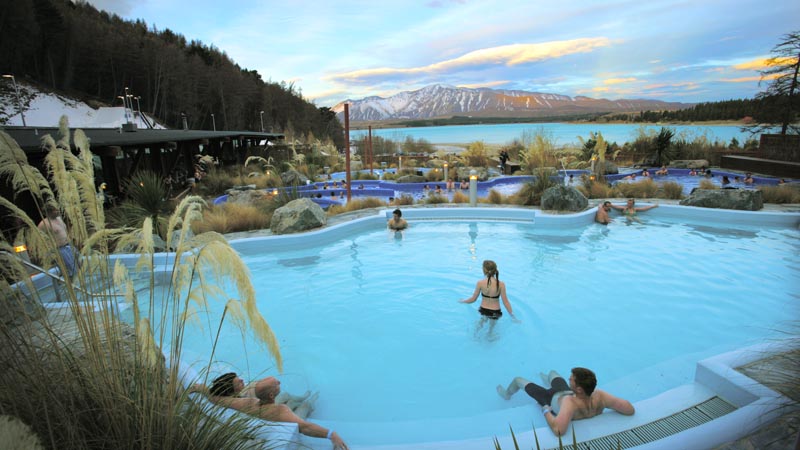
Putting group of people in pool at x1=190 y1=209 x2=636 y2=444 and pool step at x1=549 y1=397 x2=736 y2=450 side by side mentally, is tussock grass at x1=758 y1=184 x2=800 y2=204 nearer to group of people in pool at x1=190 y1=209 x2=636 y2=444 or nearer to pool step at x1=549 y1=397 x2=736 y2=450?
pool step at x1=549 y1=397 x2=736 y2=450

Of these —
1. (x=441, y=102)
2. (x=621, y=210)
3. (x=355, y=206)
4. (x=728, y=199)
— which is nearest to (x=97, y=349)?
(x=355, y=206)

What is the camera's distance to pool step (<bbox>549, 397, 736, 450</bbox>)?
7.78 feet

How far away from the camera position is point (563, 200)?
349 inches

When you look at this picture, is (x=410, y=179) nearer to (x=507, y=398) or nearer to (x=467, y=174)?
(x=467, y=174)

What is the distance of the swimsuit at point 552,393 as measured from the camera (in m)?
3.06

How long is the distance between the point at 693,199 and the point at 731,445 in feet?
27.2

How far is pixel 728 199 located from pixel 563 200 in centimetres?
327

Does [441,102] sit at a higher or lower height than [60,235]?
higher

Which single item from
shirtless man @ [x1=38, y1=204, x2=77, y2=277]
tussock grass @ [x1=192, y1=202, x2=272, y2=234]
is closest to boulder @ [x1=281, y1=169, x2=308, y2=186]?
tussock grass @ [x1=192, y1=202, x2=272, y2=234]

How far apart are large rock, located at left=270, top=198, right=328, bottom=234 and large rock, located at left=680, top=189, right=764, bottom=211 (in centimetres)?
808

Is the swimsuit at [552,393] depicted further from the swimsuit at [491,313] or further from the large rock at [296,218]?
the large rock at [296,218]

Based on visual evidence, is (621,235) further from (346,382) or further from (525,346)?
(346,382)

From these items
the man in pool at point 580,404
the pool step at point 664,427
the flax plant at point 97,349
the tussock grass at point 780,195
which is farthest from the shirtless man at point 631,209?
the flax plant at point 97,349

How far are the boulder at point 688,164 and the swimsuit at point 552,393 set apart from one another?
16.6m
